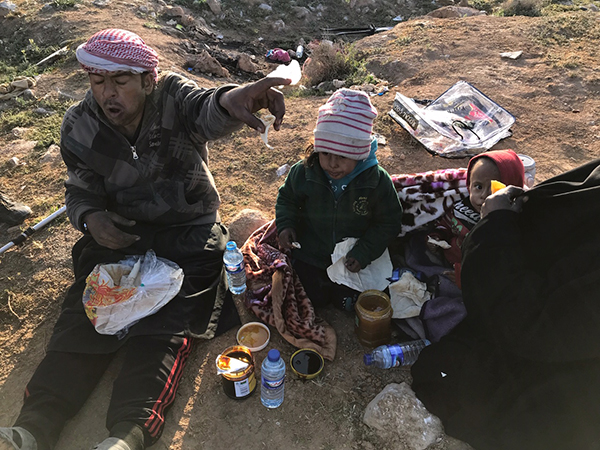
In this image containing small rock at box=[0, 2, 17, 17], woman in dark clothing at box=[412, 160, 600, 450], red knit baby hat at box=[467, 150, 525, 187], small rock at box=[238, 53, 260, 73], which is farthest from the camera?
small rock at box=[0, 2, 17, 17]

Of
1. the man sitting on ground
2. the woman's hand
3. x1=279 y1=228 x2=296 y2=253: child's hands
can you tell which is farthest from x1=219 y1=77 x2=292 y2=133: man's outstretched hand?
the woman's hand

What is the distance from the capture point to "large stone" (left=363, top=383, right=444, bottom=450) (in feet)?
7.44

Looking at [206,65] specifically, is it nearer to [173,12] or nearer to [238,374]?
[173,12]

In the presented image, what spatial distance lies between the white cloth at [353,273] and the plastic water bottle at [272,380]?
79 cm

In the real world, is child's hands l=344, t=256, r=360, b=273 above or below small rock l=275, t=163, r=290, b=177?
above

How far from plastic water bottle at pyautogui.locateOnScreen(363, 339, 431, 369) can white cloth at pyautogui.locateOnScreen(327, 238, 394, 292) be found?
0.44m

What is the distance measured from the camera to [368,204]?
2.87 metres

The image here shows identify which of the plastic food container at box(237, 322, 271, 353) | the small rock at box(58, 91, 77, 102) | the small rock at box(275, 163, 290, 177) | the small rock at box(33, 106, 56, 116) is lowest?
the small rock at box(33, 106, 56, 116)

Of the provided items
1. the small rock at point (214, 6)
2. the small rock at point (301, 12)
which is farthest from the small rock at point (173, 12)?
the small rock at point (301, 12)

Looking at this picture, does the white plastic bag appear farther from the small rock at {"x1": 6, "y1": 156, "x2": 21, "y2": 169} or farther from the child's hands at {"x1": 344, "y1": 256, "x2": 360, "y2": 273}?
the small rock at {"x1": 6, "y1": 156, "x2": 21, "y2": 169}

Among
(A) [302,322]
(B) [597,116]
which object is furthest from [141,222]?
(B) [597,116]

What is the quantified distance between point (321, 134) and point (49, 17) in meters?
8.86

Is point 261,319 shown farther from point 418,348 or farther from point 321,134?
point 321,134

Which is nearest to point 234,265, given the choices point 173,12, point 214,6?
point 173,12
